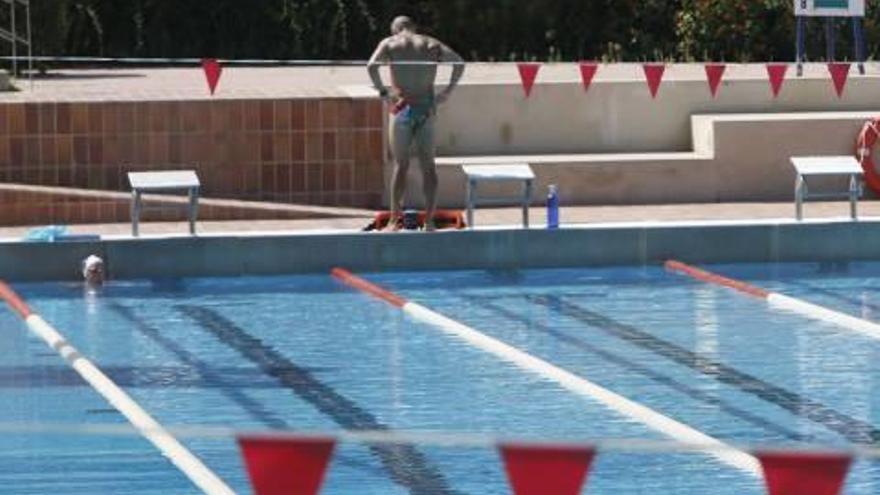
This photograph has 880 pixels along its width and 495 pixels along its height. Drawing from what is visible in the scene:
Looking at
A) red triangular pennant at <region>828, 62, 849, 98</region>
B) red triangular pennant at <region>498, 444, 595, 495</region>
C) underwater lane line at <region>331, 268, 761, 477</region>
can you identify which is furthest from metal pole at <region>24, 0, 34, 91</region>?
red triangular pennant at <region>498, 444, 595, 495</region>

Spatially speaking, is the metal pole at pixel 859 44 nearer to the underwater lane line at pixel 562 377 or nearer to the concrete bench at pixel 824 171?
the concrete bench at pixel 824 171

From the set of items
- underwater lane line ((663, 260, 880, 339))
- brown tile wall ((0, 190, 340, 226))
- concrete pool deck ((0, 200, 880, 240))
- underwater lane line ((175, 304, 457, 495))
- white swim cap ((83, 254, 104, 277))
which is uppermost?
brown tile wall ((0, 190, 340, 226))

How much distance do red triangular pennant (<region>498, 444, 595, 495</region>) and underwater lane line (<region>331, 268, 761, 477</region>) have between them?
232 centimetres

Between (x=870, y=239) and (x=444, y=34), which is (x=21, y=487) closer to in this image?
(x=870, y=239)

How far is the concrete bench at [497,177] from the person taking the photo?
17.2m

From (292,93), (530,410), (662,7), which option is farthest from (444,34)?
(530,410)

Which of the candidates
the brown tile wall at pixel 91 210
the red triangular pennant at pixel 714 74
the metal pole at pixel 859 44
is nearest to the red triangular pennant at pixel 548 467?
the brown tile wall at pixel 91 210

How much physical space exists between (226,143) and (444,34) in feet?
22.4

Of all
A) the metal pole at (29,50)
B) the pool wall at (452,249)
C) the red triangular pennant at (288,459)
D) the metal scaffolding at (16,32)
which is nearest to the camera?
the red triangular pennant at (288,459)

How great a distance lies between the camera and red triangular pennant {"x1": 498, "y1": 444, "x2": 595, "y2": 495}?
6426mm

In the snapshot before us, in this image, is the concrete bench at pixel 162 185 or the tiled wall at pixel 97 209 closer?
the concrete bench at pixel 162 185

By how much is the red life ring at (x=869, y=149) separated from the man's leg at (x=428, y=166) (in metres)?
3.38

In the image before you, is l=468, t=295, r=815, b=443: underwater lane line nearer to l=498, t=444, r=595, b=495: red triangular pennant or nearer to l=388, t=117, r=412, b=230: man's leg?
l=388, t=117, r=412, b=230: man's leg

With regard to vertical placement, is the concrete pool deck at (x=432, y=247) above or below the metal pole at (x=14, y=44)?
below
